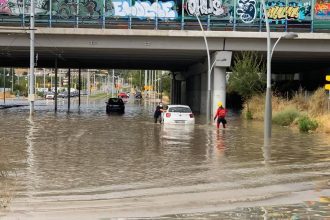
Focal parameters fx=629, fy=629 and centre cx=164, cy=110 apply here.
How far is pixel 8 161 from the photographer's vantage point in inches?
653

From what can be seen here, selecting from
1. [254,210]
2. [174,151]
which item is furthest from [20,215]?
[174,151]

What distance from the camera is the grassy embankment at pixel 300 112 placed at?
1261 inches

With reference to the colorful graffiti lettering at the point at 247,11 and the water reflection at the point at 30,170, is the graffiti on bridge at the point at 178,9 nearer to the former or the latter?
the colorful graffiti lettering at the point at 247,11

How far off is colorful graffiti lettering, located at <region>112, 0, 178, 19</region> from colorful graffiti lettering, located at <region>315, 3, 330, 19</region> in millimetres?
10453

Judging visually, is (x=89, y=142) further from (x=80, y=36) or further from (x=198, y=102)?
(x=198, y=102)

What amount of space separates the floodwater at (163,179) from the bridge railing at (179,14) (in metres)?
22.7

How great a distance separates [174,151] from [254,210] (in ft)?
34.0

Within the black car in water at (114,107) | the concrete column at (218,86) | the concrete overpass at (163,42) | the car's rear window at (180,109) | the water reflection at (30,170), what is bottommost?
the black car in water at (114,107)

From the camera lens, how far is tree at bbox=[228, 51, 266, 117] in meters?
46.5

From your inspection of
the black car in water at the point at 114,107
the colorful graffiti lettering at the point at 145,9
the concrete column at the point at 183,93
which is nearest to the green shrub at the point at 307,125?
the colorful graffiti lettering at the point at 145,9

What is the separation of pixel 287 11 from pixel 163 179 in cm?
3467

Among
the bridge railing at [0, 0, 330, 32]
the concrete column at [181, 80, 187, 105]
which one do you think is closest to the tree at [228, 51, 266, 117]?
the bridge railing at [0, 0, 330, 32]

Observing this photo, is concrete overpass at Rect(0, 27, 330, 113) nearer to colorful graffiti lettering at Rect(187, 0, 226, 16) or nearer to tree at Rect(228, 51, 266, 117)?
tree at Rect(228, 51, 266, 117)

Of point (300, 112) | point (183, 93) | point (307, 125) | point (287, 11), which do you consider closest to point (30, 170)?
point (307, 125)
